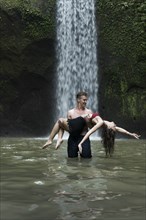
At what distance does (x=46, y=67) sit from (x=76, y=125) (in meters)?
17.1

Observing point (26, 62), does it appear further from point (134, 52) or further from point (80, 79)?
point (134, 52)

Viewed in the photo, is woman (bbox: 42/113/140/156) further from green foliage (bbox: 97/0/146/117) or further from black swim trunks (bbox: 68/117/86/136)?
green foliage (bbox: 97/0/146/117)

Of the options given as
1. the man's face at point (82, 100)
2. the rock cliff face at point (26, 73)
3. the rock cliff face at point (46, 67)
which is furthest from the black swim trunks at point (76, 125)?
the rock cliff face at point (26, 73)

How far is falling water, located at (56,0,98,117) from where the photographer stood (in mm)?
24297

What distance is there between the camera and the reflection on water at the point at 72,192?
353cm

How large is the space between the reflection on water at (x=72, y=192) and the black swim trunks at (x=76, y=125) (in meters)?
1.20

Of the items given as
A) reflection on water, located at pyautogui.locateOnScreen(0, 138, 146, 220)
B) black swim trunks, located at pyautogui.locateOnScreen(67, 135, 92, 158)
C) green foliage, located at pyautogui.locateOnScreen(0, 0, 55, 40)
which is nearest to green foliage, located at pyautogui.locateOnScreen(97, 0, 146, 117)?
green foliage, located at pyautogui.locateOnScreen(0, 0, 55, 40)

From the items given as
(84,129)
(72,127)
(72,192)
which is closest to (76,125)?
(72,127)

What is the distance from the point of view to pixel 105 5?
24594 mm

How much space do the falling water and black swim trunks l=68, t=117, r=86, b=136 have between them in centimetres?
1590

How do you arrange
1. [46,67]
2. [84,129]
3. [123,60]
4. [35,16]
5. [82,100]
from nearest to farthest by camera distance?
[82,100] → [84,129] → [123,60] → [35,16] → [46,67]

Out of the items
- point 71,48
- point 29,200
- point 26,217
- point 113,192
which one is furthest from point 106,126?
point 71,48

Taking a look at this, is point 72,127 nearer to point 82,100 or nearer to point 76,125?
point 76,125

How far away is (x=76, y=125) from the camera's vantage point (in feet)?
26.5
